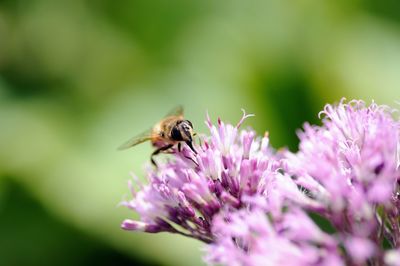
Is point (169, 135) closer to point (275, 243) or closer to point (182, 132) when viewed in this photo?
point (182, 132)

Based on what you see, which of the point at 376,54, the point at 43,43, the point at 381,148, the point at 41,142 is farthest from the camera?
the point at 43,43

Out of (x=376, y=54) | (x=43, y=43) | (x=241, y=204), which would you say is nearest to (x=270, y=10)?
(x=376, y=54)

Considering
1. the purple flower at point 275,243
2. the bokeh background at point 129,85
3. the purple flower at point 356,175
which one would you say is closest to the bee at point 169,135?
the purple flower at point 356,175

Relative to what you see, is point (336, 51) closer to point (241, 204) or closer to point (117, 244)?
point (117, 244)

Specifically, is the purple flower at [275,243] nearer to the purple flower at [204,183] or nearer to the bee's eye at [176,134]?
the purple flower at [204,183]

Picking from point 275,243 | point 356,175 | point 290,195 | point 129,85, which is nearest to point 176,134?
point 290,195

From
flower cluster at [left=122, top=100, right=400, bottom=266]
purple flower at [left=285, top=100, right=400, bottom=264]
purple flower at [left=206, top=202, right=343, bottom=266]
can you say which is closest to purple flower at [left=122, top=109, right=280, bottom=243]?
flower cluster at [left=122, top=100, right=400, bottom=266]

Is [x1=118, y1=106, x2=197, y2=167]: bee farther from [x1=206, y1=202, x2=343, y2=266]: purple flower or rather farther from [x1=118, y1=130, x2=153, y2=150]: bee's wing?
[x1=206, y1=202, x2=343, y2=266]: purple flower
